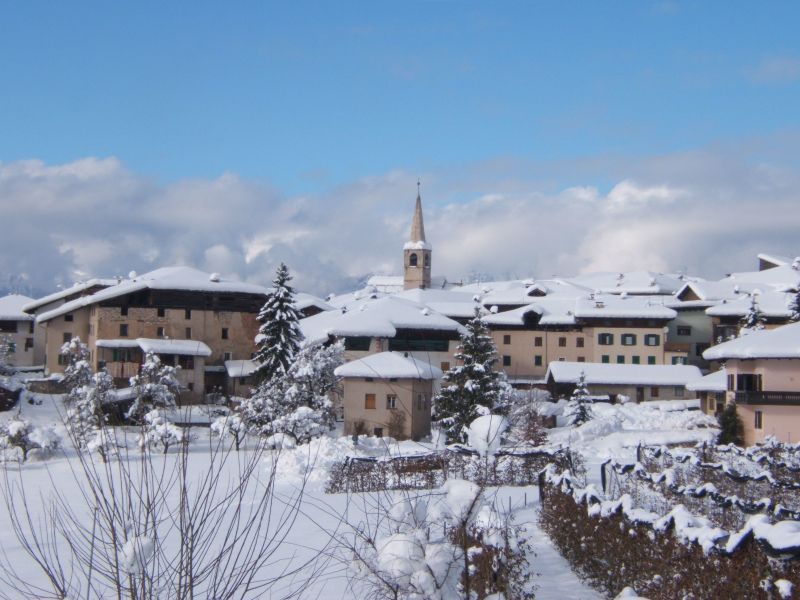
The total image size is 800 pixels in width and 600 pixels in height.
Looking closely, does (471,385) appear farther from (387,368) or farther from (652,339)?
(652,339)

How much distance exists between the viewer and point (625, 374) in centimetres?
5216

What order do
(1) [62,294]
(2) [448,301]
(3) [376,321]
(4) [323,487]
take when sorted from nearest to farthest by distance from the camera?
(4) [323,487], (3) [376,321], (1) [62,294], (2) [448,301]

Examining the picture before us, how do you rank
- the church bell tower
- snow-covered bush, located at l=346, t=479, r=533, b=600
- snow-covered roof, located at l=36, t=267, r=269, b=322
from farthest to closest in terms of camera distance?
the church bell tower → snow-covered roof, located at l=36, t=267, r=269, b=322 → snow-covered bush, located at l=346, t=479, r=533, b=600

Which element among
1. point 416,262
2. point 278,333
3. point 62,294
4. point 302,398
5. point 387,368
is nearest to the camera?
point 387,368

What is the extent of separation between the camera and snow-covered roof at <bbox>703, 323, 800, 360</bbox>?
32.7m

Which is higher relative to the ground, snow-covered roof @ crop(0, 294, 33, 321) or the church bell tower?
the church bell tower

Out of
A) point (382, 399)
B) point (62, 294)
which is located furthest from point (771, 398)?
point (62, 294)

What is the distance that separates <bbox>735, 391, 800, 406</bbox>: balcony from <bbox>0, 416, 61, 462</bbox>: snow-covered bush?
2547cm

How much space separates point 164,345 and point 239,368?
179 inches

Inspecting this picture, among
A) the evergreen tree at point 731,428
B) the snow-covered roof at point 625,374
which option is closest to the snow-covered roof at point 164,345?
the snow-covered roof at point 625,374

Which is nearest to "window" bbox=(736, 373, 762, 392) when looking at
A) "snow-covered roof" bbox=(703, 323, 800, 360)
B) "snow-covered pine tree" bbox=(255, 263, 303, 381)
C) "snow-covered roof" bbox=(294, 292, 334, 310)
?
"snow-covered roof" bbox=(703, 323, 800, 360)

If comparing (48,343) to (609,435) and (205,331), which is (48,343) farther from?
(609,435)

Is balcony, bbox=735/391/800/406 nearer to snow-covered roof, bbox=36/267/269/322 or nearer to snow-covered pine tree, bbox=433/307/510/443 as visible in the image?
snow-covered pine tree, bbox=433/307/510/443

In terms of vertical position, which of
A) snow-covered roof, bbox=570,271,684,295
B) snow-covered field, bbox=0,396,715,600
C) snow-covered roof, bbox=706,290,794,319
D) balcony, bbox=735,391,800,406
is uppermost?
snow-covered roof, bbox=570,271,684,295
